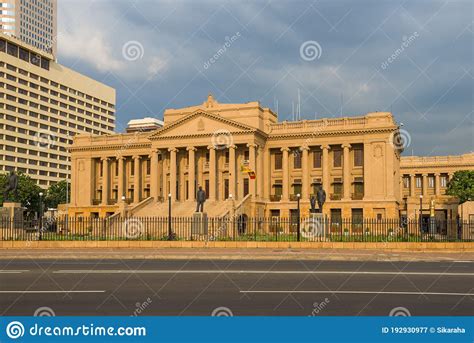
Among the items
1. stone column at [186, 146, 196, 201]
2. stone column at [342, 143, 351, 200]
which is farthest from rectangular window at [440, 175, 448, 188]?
stone column at [186, 146, 196, 201]

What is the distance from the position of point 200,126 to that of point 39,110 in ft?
239

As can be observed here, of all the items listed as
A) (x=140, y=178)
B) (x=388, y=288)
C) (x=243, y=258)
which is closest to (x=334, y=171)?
(x=140, y=178)

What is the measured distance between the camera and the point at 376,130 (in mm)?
62500

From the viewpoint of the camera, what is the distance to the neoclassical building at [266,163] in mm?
62469

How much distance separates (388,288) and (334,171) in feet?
178

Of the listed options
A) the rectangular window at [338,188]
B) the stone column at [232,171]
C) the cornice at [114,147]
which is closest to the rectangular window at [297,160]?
the rectangular window at [338,188]

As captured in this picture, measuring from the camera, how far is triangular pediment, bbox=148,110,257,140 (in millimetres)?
65125

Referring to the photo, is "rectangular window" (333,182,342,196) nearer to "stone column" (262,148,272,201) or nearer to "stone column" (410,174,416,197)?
"stone column" (262,148,272,201)

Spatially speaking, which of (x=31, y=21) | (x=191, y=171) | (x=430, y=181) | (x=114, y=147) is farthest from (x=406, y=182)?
(x=31, y=21)

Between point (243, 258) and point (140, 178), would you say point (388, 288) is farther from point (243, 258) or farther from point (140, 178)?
point (140, 178)

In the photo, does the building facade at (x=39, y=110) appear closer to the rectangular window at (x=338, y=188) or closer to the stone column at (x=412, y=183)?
the rectangular window at (x=338, y=188)

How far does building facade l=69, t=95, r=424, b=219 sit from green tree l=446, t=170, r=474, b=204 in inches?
433

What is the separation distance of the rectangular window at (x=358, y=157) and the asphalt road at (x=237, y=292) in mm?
48366

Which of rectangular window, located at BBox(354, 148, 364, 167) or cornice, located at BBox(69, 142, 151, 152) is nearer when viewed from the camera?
rectangular window, located at BBox(354, 148, 364, 167)
